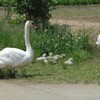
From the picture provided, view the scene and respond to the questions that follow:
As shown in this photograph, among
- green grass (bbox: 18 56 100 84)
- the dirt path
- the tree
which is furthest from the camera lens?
the tree

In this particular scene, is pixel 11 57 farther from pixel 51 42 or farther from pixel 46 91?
pixel 51 42

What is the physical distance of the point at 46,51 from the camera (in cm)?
1494

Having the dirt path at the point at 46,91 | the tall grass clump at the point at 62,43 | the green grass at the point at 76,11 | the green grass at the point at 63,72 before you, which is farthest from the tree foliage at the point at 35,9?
the dirt path at the point at 46,91

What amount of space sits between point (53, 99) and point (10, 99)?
0.77 meters

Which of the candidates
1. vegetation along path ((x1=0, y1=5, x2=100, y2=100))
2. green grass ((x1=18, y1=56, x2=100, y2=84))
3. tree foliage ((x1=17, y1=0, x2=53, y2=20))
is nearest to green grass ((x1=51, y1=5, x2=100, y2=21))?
tree foliage ((x1=17, y1=0, x2=53, y2=20))

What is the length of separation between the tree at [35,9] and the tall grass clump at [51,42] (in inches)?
132

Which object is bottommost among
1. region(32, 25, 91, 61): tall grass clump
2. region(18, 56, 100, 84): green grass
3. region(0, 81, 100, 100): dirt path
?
region(0, 81, 100, 100): dirt path

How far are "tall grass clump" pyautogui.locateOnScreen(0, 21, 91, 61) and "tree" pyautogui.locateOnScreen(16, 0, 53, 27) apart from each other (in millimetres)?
3345

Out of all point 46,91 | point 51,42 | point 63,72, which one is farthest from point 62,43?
point 46,91

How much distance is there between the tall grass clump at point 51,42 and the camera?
48.6 feet

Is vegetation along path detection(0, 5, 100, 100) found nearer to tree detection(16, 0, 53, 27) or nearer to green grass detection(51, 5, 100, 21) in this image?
tree detection(16, 0, 53, 27)

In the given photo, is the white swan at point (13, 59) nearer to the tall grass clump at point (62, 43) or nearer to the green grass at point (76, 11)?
the tall grass clump at point (62, 43)

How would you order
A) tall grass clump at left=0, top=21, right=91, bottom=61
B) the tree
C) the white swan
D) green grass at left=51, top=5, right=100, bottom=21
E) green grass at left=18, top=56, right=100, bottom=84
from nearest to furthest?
green grass at left=18, top=56, right=100, bottom=84
the white swan
tall grass clump at left=0, top=21, right=91, bottom=61
the tree
green grass at left=51, top=5, right=100, bottom=21

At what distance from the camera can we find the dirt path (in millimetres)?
9617
